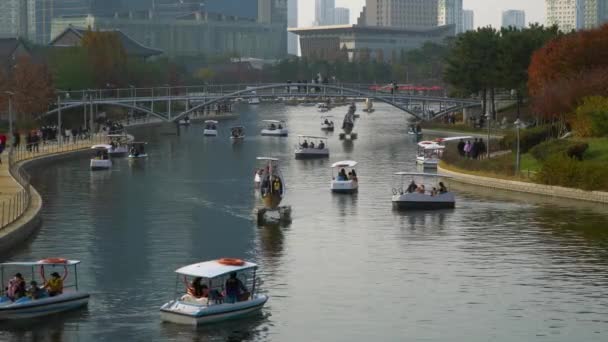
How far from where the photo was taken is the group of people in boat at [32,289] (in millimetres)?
41281

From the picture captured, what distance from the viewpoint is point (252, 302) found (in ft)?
137

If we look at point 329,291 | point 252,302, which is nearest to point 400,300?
point 329,291

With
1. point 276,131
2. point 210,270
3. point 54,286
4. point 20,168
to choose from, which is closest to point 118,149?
point 20,168

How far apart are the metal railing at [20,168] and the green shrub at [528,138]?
31.8 m

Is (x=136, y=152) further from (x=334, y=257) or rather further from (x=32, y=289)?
(x=32, y=289)

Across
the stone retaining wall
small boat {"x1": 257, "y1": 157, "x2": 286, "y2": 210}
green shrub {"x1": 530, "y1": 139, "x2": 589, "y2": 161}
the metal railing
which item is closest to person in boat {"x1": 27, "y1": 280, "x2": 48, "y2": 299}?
the metal railing

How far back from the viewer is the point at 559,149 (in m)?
78.4

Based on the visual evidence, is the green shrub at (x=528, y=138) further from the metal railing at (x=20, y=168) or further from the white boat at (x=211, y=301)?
the white boat at (x=211, y=301)

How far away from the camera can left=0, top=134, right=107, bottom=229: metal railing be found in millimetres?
58969

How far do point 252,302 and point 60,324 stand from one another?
5959 mm

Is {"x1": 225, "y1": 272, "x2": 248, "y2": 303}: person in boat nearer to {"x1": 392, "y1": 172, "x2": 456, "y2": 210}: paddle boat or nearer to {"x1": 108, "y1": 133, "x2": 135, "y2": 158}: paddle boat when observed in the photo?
{"x1": 392, "y1": 172, "x2": 456, "y2": 210}: paddle boat

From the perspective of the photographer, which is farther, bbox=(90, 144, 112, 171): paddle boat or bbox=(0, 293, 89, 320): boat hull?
bbox=(90, 144, 112, 171): paddle boat

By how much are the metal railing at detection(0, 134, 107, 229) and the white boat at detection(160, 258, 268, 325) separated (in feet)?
51.6

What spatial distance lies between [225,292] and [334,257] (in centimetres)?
1219
